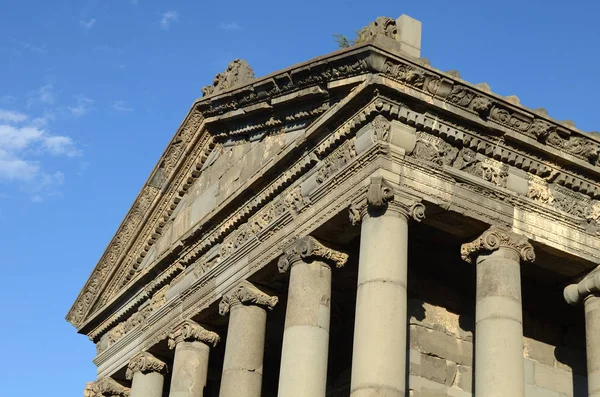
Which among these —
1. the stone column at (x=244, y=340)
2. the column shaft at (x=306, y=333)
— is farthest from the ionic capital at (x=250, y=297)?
the column shaft at (x=306, y=333)

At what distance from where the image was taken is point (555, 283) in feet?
63.5

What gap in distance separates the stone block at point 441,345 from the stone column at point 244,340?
268 centimetres

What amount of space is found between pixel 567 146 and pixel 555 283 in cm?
269

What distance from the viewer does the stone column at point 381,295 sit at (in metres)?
15.0

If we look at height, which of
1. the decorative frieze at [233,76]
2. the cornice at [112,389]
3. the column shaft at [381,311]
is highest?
the decorative frieze at [233,76]

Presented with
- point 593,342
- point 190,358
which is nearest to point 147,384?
point 190,358

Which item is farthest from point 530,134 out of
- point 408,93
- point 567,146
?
point 408,93

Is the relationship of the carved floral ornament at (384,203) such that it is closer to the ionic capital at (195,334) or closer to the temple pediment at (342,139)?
the temple pediment at (342,139)

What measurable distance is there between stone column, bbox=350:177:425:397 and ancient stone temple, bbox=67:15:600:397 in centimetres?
3

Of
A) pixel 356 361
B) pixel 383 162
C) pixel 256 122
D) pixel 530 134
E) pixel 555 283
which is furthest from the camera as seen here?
pixel 256 122

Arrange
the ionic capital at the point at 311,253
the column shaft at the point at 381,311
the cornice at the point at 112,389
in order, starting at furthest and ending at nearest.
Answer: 1. the cornice at the point at 112,389
2. the ionic capital at the point at 311,253
3. the column shaft at the point at 381,311

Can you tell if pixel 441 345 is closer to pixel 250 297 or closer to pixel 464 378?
pixel 464 378

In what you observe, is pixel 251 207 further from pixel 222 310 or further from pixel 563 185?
pixel 563 185

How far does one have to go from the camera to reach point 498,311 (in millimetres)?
16422
